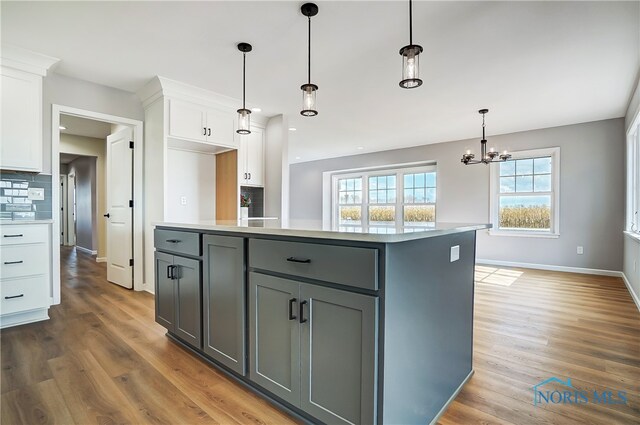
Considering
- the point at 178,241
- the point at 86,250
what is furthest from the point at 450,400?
the point at 86,250

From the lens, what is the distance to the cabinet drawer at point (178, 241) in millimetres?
2039

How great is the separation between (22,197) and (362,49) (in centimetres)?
353

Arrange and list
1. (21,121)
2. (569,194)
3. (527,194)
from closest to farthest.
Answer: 1. (21,121)
2. (569,194)
3. (527,194)

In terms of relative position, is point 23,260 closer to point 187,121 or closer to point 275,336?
point 187,121

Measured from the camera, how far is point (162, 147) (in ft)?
12.0

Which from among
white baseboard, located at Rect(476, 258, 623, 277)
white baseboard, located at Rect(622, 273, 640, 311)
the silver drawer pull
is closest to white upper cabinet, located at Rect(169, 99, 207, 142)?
the silver drawer pull

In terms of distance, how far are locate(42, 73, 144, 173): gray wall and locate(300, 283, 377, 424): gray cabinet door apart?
11.3 ft

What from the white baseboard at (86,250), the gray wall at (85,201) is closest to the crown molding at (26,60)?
the gray wall at (85,201)

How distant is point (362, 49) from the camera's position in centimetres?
283

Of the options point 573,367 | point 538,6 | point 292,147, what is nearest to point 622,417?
point 573,367

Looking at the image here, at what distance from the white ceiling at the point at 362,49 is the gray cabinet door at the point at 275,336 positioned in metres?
1.98

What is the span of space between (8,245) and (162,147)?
164 cm

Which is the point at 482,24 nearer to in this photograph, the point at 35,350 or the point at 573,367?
the point at 573,367

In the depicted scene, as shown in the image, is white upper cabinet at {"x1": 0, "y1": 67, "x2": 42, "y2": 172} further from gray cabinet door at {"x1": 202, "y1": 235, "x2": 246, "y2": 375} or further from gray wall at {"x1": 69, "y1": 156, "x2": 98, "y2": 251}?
gray wall at {"x1": 69, "y1": 156, "x2": 98, "y2": 251}
